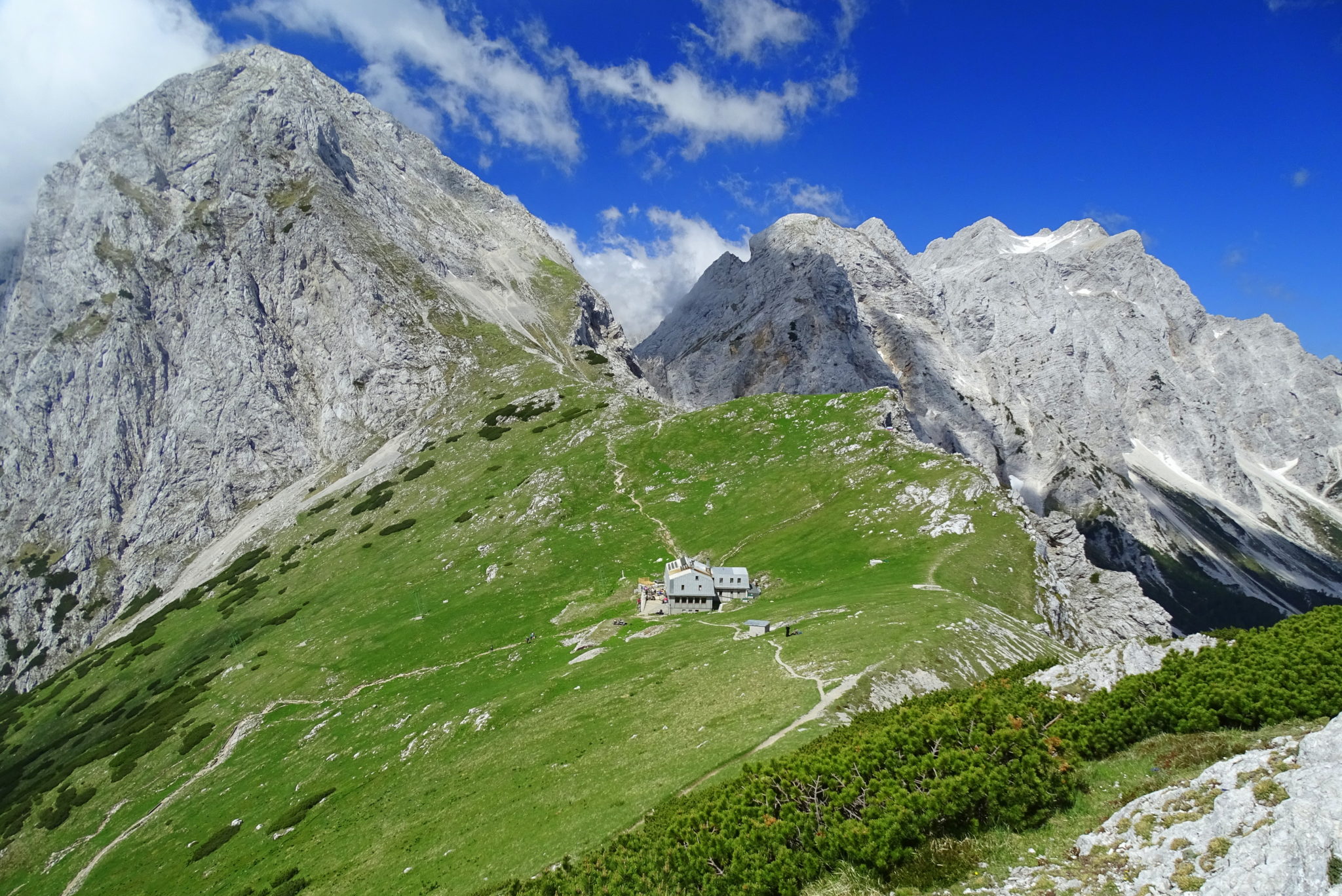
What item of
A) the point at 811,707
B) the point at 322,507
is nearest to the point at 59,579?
the point at 322,507

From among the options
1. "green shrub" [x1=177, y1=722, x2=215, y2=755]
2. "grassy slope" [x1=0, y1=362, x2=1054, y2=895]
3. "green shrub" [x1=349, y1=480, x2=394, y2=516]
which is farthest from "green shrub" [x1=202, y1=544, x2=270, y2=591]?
"green shrub" [x1=177, y1=722, x2=215, y2=755]

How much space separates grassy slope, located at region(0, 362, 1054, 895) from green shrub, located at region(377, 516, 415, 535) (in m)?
1.96

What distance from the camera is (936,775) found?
19.7 metres

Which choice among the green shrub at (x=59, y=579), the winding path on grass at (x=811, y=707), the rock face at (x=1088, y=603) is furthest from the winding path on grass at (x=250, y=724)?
the green shrub at (x=59, y=579)

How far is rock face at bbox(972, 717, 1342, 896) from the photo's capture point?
430 inches

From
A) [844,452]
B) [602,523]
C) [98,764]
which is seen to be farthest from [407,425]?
[844,452]

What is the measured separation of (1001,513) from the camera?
7581 cm

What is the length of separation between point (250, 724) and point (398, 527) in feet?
174

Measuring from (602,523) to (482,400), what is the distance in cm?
7964

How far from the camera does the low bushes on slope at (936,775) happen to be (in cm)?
1811

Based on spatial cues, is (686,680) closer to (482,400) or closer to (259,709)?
(259,709)

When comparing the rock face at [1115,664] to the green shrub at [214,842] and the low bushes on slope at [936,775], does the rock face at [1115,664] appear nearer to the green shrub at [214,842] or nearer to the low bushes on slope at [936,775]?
the low bushes on slope at [936,775]

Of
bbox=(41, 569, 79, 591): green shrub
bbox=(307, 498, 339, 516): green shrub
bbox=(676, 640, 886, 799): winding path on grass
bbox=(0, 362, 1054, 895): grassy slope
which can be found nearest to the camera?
bbox=(676, 640, 886, 799): winding path on grass

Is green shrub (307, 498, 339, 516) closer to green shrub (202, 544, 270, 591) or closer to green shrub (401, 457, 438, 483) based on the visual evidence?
green shrub (202, 544, 270, 591)
